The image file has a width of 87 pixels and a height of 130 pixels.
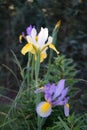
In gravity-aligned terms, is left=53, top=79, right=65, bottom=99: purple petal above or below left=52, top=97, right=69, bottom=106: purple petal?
above

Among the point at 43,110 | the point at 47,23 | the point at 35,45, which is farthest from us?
the point at 47,23

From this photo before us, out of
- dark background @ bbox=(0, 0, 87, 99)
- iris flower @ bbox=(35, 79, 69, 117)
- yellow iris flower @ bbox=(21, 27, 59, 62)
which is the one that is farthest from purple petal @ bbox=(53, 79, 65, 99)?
dark background @ bbox=(0, 0, 87, 99)

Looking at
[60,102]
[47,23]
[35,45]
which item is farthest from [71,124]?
[47,23]

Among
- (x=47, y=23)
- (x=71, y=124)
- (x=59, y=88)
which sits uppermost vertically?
(x=59, y=88)

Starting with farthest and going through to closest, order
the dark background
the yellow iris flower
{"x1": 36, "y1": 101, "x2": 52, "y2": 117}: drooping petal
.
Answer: the dark background < the yellow iris flower < {"x1": 36, "y1": 101, "x2": 52, "y2": 117}: drooping petal

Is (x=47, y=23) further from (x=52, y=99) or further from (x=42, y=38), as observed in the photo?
(x=52, y=99)

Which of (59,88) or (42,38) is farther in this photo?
(42,38)

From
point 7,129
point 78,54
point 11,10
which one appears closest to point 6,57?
point 11,10

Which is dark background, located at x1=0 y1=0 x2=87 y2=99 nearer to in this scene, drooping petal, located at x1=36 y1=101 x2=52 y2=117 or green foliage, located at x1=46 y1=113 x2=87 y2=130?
green foliage, located at x1=46 y1=113 x2=87 y2=130

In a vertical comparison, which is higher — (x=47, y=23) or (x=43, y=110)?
(x=43, y=110)

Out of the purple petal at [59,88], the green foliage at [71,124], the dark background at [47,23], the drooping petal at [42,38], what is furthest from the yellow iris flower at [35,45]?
the dark background at [47,23]

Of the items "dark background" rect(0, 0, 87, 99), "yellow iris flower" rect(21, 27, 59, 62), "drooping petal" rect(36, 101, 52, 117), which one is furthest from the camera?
"dark background" rect(0, 0, 87, 99)
